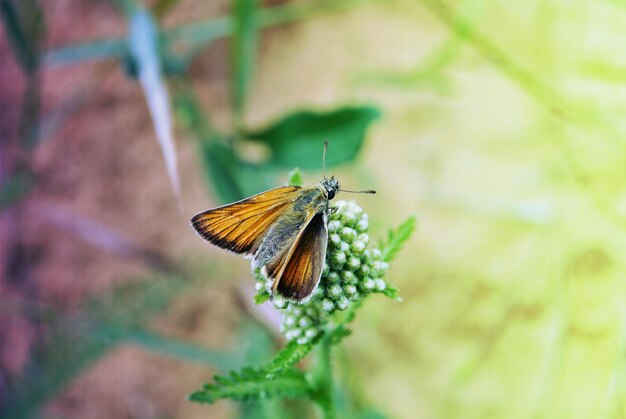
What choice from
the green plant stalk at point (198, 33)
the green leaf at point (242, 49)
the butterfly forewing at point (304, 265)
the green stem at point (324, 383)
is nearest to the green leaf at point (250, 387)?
the green stem at point (324, 383)

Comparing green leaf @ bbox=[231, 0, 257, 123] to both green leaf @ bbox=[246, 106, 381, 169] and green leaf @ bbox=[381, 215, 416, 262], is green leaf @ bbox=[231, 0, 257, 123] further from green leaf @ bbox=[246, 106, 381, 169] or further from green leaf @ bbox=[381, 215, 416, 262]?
green leaf @ bbox=[381, 215, 416, 262]

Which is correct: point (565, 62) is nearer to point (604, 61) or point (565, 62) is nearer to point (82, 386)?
point (604, 61)

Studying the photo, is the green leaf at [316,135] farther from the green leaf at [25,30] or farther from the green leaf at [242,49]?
the green leaf at [25,30]

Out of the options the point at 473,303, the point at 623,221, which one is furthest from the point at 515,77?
the point at 473,303

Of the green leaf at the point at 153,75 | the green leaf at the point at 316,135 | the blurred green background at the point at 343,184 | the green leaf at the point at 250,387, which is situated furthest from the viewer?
the blurred green background at the point at 343,184

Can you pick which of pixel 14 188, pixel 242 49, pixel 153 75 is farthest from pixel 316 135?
pixel 14 188

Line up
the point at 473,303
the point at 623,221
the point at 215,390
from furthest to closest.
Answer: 1. the point at 473,303
2. the point at 623,221
3. the point at 215,390

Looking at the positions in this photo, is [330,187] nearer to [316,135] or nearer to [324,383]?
[324,383]
